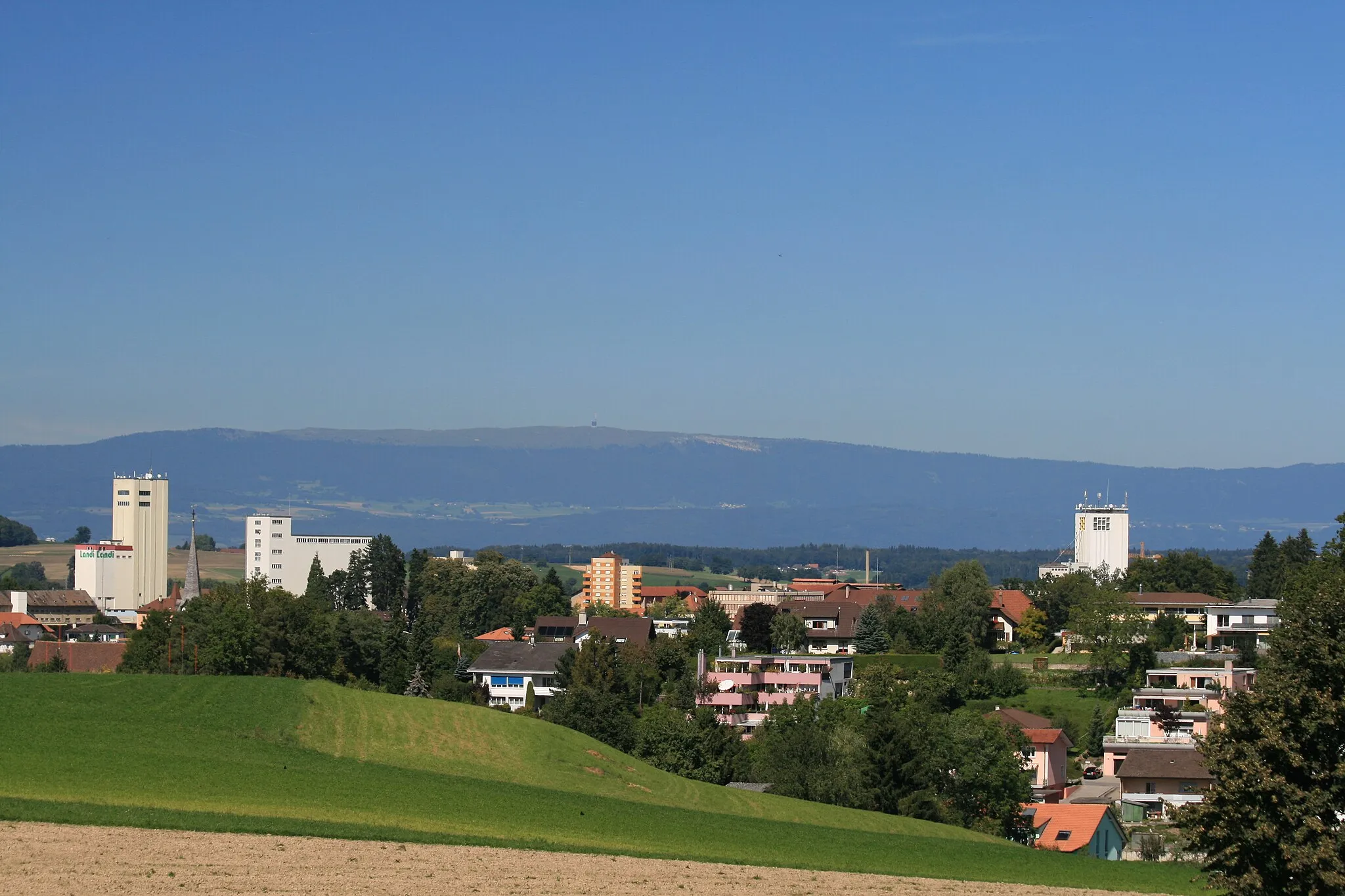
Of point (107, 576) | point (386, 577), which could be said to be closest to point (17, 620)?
point (386, 577)

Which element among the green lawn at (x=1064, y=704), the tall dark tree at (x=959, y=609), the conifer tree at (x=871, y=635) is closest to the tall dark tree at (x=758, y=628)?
the conifer tree at (x=871, y=635)

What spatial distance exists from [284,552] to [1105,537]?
93843 mm

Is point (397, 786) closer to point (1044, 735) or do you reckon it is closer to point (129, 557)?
point (1044, 735)

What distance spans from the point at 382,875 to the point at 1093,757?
2153 inches

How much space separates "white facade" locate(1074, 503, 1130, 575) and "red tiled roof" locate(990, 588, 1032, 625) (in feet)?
163

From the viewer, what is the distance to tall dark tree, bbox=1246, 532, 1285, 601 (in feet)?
369

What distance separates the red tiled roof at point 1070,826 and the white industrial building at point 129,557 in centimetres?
13920

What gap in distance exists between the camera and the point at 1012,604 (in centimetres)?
11962

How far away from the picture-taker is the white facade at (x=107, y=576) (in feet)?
606

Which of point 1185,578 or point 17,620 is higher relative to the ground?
point 1185,578

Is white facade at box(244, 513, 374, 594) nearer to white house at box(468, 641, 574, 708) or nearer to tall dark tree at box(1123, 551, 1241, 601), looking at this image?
white house at box(468, 641, 574, 708)

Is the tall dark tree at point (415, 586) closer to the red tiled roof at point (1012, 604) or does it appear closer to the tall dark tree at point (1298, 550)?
the red tiled roof at point (1012, 604)

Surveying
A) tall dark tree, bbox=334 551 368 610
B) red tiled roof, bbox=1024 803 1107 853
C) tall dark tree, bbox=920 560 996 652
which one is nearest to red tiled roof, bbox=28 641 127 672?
tall dark tree, bbox=334 551 368 610

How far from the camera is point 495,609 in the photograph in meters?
132
